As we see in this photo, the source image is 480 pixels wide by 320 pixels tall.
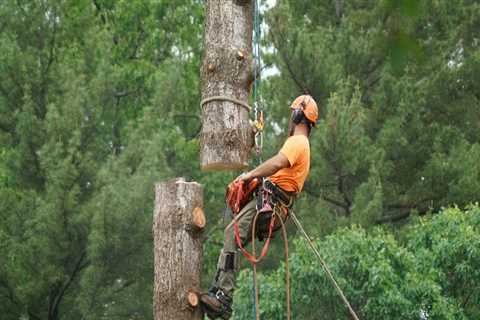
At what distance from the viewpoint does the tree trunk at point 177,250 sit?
5.59 meters

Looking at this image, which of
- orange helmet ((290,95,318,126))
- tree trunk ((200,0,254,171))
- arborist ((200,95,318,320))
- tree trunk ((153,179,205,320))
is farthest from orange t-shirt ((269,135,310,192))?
tree trunk ((153,179,205,320))

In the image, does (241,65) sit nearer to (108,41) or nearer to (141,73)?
(108,41)

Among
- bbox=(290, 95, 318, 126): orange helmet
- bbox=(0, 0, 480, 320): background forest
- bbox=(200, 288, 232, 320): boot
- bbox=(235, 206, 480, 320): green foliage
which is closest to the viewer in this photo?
bbox=(200, 288, 232, 320): boot

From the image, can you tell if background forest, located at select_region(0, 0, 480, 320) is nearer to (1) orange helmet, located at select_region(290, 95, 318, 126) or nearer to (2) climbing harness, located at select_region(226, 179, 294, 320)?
(2) climbing harness, located at select_region(226, 179, 294, 320)

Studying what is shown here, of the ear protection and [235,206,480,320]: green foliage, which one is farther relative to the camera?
[235,206,480,320]: green foliage

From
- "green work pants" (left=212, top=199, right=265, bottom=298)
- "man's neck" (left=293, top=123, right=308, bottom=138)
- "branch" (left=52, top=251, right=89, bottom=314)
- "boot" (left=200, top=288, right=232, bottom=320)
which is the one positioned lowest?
"branch" (left=52, top=251, right=89, bottom=314)

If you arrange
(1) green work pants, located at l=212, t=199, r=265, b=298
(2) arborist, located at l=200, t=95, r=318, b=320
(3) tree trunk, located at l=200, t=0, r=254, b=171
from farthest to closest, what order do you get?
(2) arborist, located at l=200, t=95, r=318, b=320 → (1) green work pants, located at l=212, t=199, r=265, b=298 → (3) tree trunk, located at l=200, t=0, r=254, b=171

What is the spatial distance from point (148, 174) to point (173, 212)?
1144 cm

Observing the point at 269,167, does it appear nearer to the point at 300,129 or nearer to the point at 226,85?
the point at 300,129

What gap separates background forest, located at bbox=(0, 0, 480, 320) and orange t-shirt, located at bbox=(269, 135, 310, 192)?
7.10 m

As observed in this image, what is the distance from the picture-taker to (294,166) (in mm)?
6430

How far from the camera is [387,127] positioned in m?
18.3

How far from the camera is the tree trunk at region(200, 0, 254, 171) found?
19.6 ft

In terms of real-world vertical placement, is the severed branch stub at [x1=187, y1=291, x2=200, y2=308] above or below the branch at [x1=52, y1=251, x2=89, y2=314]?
above
